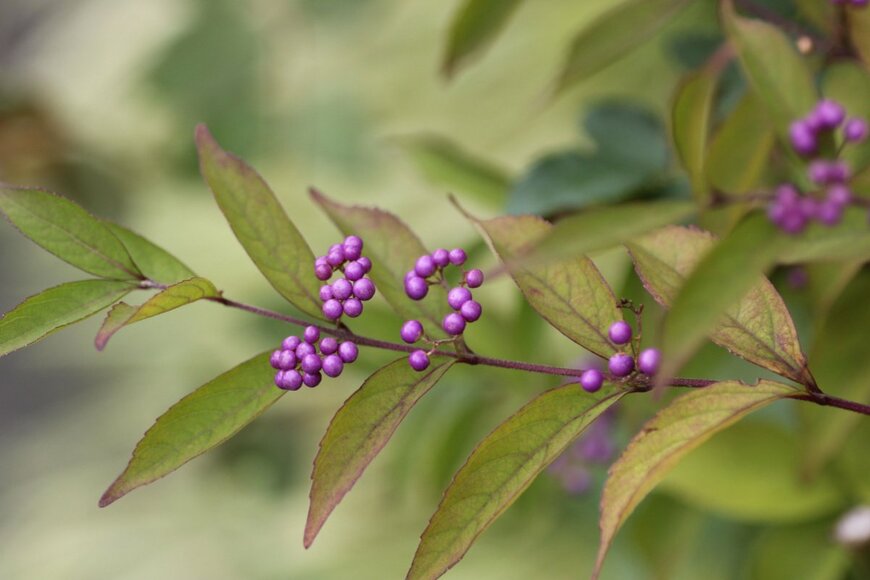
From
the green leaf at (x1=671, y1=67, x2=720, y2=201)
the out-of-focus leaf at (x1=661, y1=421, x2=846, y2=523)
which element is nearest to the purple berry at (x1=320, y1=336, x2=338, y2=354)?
the green leaf at (x1=671, y1=67, x2=720, y2=201)

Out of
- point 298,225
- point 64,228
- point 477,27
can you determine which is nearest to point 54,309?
point 64,228

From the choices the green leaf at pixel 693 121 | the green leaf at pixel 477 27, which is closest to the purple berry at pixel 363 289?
the green leaf at pixel 693 121

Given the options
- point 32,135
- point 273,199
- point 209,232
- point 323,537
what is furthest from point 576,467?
point 32,135

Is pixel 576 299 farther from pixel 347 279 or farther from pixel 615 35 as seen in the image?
pixel 615 35

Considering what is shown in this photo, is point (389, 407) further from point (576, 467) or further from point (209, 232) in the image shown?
point (209, 232)

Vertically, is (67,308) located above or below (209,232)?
above

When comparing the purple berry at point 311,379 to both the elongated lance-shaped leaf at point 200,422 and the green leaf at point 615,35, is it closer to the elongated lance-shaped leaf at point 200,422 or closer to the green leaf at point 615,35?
the elongated lance-shaped leaf at point 200,422

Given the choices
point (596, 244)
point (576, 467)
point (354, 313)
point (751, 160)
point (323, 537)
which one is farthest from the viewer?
point (323, 537)
